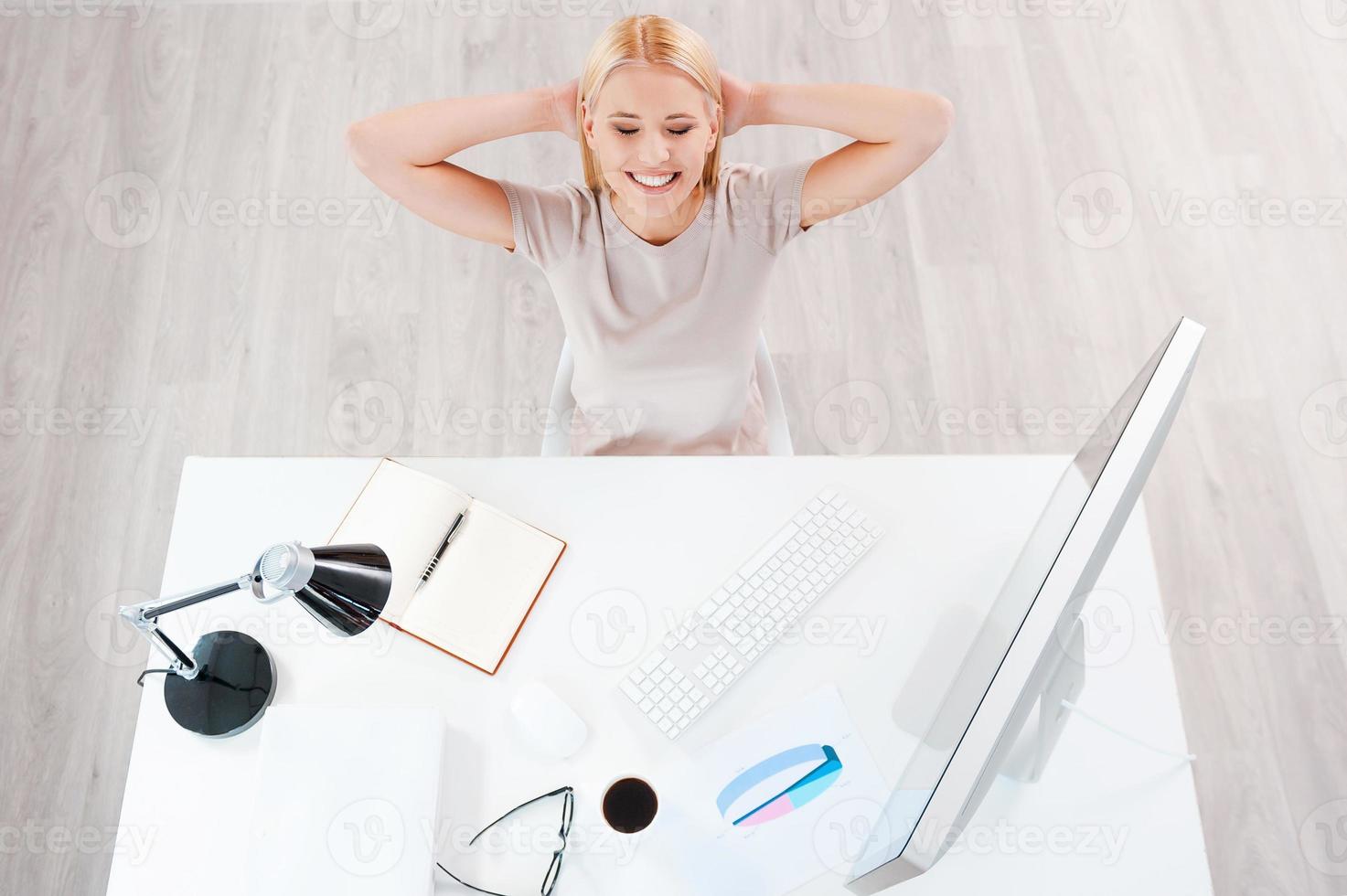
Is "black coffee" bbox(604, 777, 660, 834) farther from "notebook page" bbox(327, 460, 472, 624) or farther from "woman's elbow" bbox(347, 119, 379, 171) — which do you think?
"woman's elbow" bbox(347, 119, 379, 171)

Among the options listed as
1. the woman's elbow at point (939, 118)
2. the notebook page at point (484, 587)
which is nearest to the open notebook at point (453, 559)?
the notebook page at point (484, 587)

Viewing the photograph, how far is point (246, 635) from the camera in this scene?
139cm

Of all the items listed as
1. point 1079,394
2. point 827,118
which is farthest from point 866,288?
point 827,118

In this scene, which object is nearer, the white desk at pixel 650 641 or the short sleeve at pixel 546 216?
the white desk at pixel 650 641

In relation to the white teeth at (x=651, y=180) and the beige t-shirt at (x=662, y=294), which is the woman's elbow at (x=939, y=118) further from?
the white teeth at (x=651, y=180)

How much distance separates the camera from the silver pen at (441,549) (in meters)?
1.43

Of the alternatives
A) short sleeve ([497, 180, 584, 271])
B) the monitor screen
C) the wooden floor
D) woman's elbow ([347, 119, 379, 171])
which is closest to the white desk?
the monitor screen

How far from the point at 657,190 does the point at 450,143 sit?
0.32 meters

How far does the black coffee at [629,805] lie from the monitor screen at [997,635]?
0.88 ft

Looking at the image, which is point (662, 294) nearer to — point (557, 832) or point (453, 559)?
point (453, 559)

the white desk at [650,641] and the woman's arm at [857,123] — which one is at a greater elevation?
the woman's arm at [857,123]

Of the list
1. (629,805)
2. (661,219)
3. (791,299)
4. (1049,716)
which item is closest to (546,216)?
(661,219)

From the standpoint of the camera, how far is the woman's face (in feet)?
4.16

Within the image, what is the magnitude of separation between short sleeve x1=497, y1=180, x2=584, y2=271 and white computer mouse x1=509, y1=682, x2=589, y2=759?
633mm
